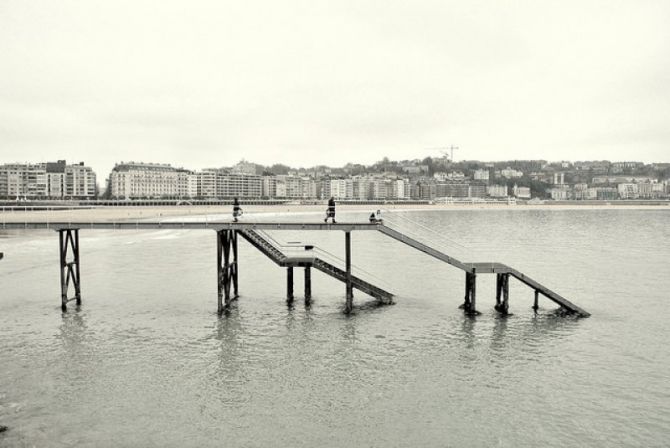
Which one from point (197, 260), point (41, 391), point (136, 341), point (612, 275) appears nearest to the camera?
point (41, 391)

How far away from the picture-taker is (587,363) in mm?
24516

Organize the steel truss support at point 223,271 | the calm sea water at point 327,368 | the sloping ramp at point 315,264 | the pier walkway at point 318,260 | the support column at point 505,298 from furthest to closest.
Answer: the sloping ramp at point 315,264 < the support column at point 505,298 < the steel truss support at point 223,271 < the pier walkway at point 318,260 < the calm sea water at point 327,368

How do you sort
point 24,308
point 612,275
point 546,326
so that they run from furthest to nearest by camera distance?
1. point 612,275
2. point 24,308
3. point 546,326

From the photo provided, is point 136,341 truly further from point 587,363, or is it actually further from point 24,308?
point 587,363

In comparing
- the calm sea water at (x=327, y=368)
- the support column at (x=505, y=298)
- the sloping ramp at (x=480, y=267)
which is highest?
the sloping ramp at (x=480, y=267)

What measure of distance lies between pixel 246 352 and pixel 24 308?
16979 millimetres

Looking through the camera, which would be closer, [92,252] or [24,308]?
[24,308]

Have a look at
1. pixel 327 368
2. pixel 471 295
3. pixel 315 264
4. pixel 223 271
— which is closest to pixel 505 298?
pixel 471 295

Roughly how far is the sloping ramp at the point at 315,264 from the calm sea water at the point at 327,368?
1.43 m

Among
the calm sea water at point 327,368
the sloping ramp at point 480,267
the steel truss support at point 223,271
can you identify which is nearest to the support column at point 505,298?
the calm sea water at point 327,368

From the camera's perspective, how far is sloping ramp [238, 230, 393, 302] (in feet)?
114

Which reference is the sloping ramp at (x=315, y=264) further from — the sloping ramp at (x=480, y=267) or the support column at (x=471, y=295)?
the support column at (x=471, y=295)

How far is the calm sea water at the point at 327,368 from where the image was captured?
58.2ft

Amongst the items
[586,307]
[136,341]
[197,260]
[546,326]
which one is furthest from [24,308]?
[586,307]
